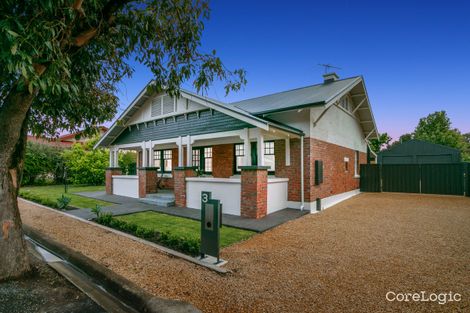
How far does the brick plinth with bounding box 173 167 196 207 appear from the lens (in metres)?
10.4

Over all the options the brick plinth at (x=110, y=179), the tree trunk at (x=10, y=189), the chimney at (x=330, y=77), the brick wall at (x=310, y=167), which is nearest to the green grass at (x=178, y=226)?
the tree trunk at (x=10, y=189)

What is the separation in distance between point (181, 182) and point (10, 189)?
6.93 m

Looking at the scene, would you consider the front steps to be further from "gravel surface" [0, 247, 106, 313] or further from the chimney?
the chimney

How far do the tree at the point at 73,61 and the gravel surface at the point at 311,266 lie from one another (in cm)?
210

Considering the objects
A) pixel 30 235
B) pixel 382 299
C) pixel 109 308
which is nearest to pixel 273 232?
pixel 382 299

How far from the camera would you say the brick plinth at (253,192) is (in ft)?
26.5

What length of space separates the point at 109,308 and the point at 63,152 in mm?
25716

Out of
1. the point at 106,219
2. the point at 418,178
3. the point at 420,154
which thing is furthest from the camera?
the point at 420,154

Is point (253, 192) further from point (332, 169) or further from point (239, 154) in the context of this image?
point (332, 169)

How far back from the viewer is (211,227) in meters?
4.63

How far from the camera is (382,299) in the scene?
3.27m

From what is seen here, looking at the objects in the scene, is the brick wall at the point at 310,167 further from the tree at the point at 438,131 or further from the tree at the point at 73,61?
the tree at the point at 438,131

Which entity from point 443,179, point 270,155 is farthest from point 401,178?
point 270,155

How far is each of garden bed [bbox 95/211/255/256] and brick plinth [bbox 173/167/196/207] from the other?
4.85ft
